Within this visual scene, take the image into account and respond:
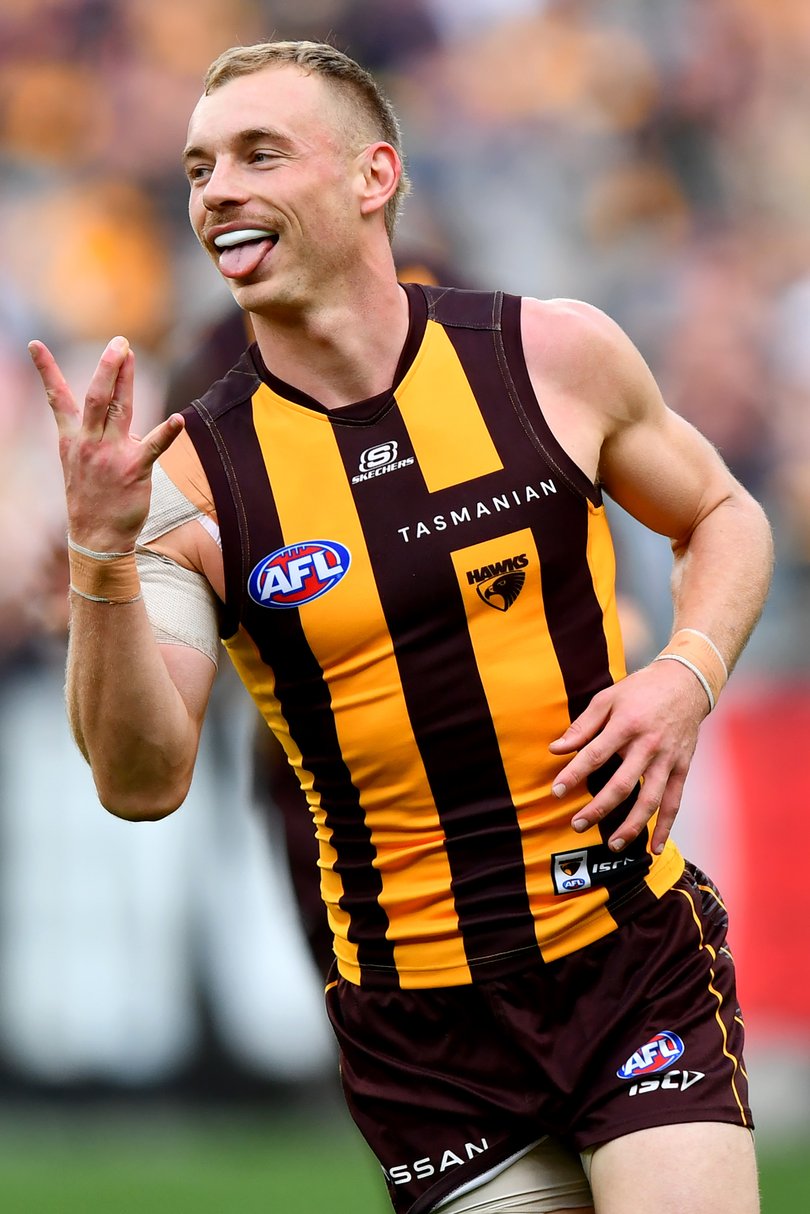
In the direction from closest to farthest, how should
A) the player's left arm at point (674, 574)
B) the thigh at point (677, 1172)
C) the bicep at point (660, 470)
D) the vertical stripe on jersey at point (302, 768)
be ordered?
the thigh at point (677, 1172) → the player's left arm at point (674, 574) → the vertical stripe on jersey at point (302, 768) → the bicep at point (660, 470)

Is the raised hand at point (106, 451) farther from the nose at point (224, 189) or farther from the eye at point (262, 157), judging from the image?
the eye at point (262, 157)

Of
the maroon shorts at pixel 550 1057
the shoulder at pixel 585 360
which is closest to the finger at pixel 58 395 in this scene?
the shoulder at pixel 585 360

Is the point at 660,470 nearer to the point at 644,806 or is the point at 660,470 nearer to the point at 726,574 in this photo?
the point at 726,574

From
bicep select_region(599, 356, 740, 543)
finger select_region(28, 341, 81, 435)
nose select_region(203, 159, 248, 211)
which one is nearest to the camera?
finger select_region(28, 341, 81, 435)

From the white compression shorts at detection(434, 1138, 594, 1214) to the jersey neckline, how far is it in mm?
1304

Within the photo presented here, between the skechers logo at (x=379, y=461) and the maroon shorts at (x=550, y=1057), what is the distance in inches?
35.2

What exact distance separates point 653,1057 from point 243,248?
1546 millimetres

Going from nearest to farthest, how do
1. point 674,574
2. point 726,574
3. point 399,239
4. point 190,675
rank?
point 190,675 < point 726,574 < point 674,574 < point 399,239

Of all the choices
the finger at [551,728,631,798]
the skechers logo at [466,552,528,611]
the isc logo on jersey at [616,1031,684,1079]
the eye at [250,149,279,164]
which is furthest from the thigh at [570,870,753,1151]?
the eye at [250,149,279,164]

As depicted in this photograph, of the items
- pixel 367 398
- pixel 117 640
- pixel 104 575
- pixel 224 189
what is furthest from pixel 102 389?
pixel 367 398

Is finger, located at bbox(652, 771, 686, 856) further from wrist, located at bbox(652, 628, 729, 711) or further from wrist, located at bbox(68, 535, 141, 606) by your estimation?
wrist, located at bbox(68, 535, 141, 606)

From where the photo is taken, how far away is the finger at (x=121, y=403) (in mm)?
2549

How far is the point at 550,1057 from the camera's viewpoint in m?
2.93

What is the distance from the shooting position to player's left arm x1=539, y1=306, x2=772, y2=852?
112 inches
